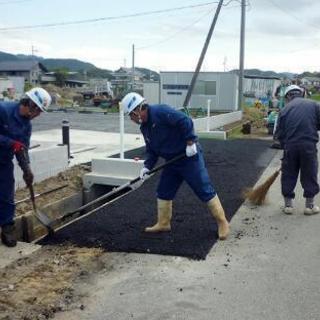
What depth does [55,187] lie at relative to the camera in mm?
8680

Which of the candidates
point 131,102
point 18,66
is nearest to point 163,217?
point 131,102

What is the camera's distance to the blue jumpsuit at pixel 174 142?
5543 mm

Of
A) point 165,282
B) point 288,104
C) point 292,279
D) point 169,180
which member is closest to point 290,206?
point 288,104

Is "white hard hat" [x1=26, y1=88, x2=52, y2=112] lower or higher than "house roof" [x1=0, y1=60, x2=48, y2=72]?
lower

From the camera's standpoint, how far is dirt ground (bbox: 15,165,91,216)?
24.5 ft

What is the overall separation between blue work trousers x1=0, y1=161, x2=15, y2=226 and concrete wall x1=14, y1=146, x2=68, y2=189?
2.44m

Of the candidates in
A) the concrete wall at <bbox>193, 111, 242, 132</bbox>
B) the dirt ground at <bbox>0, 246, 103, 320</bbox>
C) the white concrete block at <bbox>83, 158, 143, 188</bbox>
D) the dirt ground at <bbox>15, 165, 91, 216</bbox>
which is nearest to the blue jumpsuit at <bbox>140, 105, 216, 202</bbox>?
the dirt ground at <bbox>0, 246, 103, 320</bbox>

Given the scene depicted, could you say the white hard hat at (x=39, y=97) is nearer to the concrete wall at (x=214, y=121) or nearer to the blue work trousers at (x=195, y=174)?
the blue work trousers at (x=195, y=174)

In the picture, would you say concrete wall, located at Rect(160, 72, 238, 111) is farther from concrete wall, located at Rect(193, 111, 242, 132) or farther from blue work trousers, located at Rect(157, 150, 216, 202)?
blue work trousers, located at Rect(157, 150, 216, 202)

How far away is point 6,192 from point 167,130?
1.93 m

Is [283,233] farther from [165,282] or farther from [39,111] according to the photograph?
[39,111]

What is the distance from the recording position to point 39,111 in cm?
551

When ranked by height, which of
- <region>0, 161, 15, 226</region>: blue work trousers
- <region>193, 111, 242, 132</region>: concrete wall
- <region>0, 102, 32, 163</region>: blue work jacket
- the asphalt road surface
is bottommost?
the asphalt road surface

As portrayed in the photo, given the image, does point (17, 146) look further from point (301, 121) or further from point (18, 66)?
point (18, 66)
